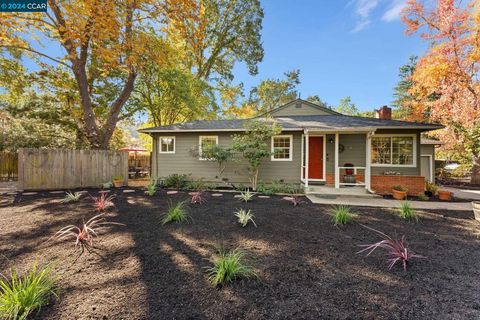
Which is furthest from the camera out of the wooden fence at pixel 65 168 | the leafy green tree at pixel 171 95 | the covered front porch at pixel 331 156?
the leafy green tree at pixel 171 95

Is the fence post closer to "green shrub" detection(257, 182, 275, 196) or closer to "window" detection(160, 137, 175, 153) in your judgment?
"window" detection(160, 137, 175, 153)

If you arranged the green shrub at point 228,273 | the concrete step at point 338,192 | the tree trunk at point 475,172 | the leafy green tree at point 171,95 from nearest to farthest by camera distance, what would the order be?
the green shrub at point 228,273 < the concrete step at point 338,192 < the tree trunk at point 475,172 < the leafy green tree at point 171,95

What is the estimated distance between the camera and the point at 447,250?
3221 mm

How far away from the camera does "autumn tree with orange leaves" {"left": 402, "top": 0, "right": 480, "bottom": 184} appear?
35.2 feet

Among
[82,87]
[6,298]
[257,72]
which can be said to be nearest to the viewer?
[6,298]

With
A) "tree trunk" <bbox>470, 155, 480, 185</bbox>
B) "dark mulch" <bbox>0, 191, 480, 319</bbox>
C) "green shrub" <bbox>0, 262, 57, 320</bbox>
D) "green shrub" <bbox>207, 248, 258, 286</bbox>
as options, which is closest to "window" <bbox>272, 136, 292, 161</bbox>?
"dark mulch" <bbox>0, 191, 480, 319</bbox>

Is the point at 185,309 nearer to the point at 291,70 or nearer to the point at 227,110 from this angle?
the point at 227,110

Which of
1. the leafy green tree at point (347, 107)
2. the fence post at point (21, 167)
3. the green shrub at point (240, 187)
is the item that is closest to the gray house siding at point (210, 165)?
the green shrub at point (240, 187)

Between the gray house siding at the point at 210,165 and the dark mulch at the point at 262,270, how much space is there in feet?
16.5

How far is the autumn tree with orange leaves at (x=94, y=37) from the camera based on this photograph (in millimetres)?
7828

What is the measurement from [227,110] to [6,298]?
2146 cm

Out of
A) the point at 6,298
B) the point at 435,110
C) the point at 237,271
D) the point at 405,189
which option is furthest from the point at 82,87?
the point at 435,110

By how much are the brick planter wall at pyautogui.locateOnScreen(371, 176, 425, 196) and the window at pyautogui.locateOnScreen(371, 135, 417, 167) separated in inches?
51.4

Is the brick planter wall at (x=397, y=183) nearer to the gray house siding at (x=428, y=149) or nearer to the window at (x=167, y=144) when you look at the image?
the gray house siding at (x=428, y=149)
